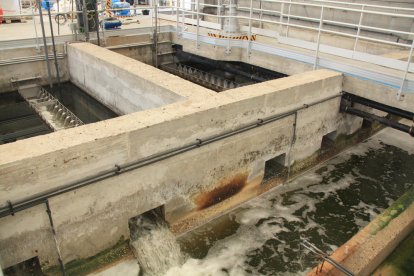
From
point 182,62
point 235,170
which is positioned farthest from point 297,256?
point 182,62

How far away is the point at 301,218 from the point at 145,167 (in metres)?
3.28

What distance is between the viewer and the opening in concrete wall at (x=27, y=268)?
16.0ft

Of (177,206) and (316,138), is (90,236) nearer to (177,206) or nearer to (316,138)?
(177,206)

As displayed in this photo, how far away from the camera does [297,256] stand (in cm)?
Result: 580

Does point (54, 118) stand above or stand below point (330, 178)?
above

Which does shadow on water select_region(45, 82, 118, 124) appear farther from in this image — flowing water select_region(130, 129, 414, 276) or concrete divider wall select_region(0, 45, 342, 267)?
flowing water select_region(130, 129, 414, 276)

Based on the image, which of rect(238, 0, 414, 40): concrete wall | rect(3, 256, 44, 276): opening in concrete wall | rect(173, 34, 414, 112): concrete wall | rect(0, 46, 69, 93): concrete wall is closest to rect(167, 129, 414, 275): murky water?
rect(3, 256, 44, 276): opening in concrete wall

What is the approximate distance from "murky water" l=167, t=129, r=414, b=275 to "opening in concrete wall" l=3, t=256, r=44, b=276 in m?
1.88

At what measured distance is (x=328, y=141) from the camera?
8.52 metres

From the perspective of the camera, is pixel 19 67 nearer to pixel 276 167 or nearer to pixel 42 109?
pixel 42 109

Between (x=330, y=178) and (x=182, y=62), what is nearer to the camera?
(x=330, y=178)

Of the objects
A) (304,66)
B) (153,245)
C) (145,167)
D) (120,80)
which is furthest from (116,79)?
(304,66)

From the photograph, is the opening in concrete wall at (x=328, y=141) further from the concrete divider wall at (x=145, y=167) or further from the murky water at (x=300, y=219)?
the concrete divider wall at (x=145, y=167)

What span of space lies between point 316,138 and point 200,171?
10.7 feet
